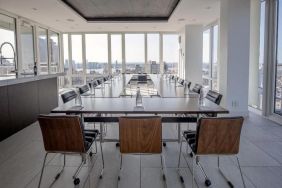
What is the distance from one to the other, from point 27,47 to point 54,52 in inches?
89.6

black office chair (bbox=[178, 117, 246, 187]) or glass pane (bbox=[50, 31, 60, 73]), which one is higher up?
glass pane (bbox=[50, 31, 60, 73])

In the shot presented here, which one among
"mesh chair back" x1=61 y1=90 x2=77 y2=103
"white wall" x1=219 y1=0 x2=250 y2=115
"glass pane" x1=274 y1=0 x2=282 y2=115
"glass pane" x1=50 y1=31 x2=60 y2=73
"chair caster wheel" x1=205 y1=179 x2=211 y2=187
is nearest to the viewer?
"chair caster wheel" x1=205 y1=179 x2=211 y2=187

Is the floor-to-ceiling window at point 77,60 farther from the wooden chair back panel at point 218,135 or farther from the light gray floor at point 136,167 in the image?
the wooden chair back panel at point 218,135

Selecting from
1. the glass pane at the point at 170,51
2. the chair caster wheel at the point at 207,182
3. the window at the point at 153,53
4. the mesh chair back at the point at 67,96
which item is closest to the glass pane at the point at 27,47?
the mesh chair back at the point at 67,96

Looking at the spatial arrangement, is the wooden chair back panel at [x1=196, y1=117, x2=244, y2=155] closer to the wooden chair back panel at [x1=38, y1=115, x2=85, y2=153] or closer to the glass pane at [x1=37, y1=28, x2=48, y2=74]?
the wooden chair back panel at [x1=38, y1=115, x2=85, y2=153]

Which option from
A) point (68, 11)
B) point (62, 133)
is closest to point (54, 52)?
point (68, 11)

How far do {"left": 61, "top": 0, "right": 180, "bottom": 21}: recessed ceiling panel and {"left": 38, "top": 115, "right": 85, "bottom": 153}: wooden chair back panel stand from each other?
4.76 meters

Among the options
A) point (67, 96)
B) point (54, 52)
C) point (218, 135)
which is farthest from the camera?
point (54, 52)

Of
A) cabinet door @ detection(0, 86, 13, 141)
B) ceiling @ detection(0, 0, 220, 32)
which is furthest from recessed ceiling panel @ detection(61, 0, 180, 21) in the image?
cabinet door @ detection(0, 86, 13, 141)

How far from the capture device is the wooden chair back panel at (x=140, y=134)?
7.21 feet

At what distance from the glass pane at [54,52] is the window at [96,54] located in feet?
4.33

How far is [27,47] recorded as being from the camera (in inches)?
329

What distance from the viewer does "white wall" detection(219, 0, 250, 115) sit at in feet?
17.2

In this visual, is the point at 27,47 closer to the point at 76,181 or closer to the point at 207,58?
the point at 207,58
